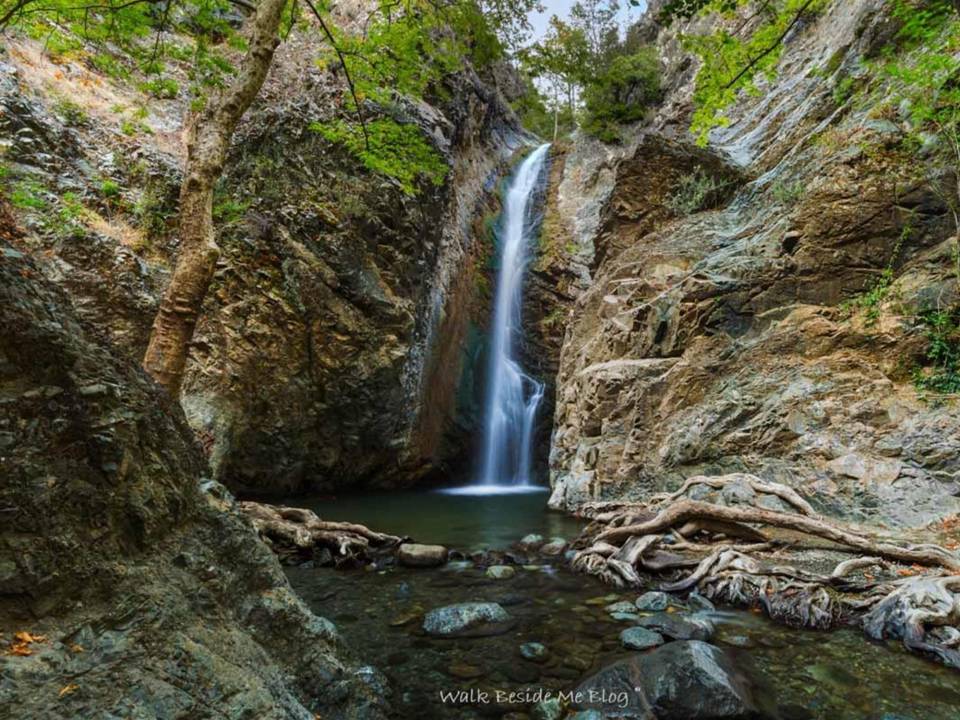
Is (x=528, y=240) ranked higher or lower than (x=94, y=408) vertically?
higher

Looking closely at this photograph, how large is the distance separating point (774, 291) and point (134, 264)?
41.7 ft

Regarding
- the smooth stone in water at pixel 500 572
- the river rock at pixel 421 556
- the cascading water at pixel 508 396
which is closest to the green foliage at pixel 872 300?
the smooth stone in water at pixel 500 572

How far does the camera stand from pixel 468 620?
4516mm

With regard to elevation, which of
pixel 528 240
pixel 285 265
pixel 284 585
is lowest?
pixel 284 585

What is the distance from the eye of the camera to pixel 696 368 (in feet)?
32.2

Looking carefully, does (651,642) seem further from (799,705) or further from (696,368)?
(696,368)

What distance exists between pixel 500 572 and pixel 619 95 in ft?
86.1

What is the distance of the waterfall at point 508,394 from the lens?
680 inches

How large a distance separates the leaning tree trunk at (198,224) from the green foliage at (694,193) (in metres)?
11.7

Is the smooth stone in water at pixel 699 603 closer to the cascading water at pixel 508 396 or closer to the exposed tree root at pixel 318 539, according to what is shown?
the exposed tree root at pixel 318 539

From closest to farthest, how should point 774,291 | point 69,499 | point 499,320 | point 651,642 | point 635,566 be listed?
1. point 69,499
2. point 651,642
3. point 635,566
4. point 774,291
5. point 499,320

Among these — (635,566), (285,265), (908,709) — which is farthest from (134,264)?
(908,709)

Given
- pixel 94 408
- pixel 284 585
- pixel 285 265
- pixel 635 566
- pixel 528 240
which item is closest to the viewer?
pixel 94 408

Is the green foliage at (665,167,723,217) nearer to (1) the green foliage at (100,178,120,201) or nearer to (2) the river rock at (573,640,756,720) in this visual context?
(2) the river rock at (573,640,756,720)
